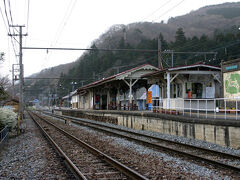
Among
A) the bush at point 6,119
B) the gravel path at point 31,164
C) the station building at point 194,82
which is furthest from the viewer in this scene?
the station building at point 194,82

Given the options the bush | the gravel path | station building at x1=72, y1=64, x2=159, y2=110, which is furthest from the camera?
station building at x1=72, y1=64, x2=159, y2=110

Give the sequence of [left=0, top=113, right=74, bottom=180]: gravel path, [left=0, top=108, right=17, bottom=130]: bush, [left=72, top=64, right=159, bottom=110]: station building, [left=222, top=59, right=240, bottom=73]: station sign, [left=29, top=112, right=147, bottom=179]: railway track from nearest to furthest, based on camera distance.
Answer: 1. [left=29, top=112, right=147, bottom=179]: railway track
2. [left=0, top=113, right=74, bottom=180]: gravel path
3. [left=0, top=108, right=17, bottom=130]: bush
4. [left=222, top=59, right=240, bottom=73]: station sign
5. [left=72, top=64, right=159, bottom=110]: station building

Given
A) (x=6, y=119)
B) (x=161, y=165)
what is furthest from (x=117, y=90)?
(x=161, y=165)

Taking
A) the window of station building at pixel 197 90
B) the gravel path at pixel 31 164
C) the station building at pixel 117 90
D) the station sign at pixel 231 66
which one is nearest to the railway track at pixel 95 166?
the gravel path at pixel 31 164

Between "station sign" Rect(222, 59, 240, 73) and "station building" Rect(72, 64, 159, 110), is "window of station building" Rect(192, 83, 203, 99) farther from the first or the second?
"station building" Rect(72, 64, 159, 110)

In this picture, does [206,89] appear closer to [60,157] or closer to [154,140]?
[154,140]

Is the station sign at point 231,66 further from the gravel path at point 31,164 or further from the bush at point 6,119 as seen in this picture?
the bush at point 6,119

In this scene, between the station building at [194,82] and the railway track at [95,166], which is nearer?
the railway track at [95,166]

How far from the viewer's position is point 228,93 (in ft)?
51.1

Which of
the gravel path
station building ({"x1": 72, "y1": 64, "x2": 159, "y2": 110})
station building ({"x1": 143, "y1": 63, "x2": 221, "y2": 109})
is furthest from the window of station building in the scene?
the gravel path

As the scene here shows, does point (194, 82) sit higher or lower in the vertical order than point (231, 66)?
lower

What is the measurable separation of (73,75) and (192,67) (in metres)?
69.5

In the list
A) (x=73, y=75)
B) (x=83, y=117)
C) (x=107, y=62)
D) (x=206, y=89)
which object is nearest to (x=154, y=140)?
(x=206, y=89)

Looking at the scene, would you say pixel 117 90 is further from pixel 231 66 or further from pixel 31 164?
pixel 31 164
